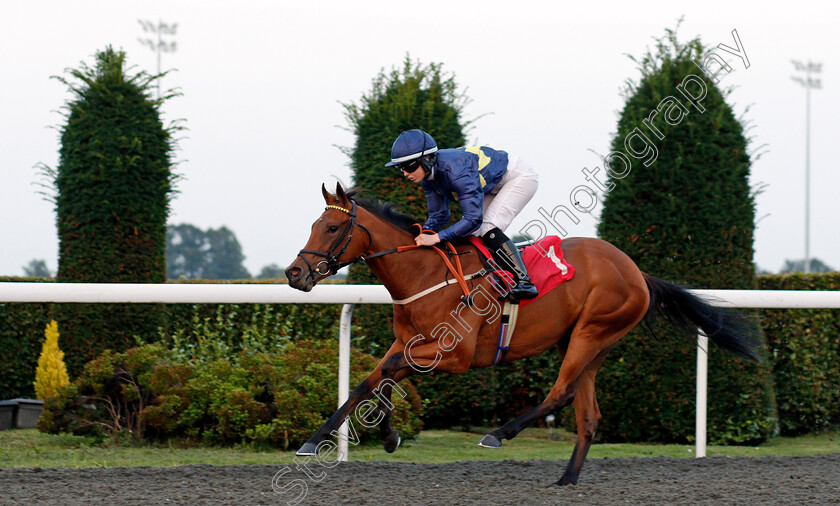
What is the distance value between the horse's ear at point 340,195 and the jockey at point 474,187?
0.26 metres

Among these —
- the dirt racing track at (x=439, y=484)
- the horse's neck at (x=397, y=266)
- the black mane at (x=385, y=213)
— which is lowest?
the dirt racing track at (x=439, y=484)

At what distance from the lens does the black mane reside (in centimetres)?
390

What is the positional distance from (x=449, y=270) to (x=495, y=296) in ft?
0.83

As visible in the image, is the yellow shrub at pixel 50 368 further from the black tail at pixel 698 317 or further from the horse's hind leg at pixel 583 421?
the black tail at pixel 698 317

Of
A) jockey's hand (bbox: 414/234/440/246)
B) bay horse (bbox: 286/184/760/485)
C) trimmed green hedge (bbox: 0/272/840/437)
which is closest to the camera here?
bay horse (bbox: 286/184/760/485)

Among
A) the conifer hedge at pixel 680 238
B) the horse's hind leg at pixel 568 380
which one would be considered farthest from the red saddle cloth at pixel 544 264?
the conifer hedge at pixel 680 238

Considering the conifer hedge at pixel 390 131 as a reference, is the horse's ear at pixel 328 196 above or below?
below

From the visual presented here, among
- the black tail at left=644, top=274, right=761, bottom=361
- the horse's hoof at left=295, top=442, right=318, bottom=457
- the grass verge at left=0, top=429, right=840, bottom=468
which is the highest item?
the black tail at left=644, top=274, right=761, bottom=361

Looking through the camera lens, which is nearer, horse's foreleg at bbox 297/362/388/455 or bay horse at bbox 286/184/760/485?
horse's foreleg at bbox 297/362/388/455

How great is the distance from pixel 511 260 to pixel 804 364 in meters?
3.92

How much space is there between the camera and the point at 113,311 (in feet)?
22.1

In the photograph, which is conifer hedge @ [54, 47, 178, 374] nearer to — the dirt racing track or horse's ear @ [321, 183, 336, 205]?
the dirt racing track

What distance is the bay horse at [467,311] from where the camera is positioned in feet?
11.9

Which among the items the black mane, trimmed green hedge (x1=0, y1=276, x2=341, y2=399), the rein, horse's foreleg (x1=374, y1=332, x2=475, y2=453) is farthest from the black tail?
trimmed green hedge (x1=0, y1=276, x2=341, y2=399)
